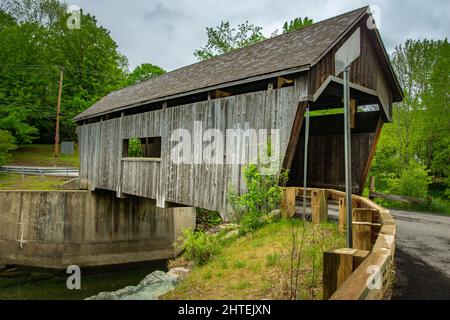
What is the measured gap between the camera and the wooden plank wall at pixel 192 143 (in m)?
7.89

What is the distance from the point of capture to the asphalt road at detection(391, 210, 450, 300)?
3.72 m

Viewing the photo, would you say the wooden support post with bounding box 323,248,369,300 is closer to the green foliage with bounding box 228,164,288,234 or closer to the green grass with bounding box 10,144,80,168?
the green foliage with bounding box 228,164,288,234

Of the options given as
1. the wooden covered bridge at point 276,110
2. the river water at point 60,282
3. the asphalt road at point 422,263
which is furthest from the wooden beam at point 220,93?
the river water at point 60,282

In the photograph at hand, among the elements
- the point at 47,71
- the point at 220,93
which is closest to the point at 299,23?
the point at 220,93

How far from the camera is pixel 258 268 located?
5.14 meters

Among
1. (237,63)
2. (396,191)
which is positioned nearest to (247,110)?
(237,63)

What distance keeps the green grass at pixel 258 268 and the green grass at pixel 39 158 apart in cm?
2257

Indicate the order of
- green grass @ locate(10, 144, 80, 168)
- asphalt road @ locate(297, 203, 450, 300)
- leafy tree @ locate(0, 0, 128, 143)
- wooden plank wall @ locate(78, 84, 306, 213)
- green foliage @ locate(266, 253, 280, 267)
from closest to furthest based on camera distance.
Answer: asphalt road @ locate(297, 203, 450, 300), green foliage @ locate(266, 253, 280, 267), wooden plank wall @ locate(78, 84, 306, 213), green grass @ locate(10, 144, 80, 168), leafy tree @ locate(0, 0, 128, 143)

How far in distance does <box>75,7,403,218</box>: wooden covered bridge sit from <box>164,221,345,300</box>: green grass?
1.79 meters

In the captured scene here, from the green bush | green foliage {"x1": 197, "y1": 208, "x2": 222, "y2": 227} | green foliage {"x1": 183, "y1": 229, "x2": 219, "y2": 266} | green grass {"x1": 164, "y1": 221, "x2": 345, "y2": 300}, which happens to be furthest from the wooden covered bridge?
green foliage {"x1": 197, "y1": 208, "x2": 222, "y2": 227}

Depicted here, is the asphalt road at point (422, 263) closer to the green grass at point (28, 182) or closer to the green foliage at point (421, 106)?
the green foliage at point (421, 106)
